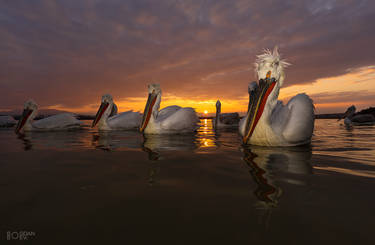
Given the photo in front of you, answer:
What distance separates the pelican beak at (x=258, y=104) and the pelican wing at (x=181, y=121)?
3.65 metres

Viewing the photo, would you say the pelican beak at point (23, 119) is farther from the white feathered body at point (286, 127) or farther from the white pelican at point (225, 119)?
the white feathered body at point (286, 127)

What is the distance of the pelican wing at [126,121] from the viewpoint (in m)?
10.2

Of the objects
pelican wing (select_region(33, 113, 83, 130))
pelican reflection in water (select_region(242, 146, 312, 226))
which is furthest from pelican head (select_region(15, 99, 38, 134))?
pelican reflection in water (select_region(242, 146, 312, 226))

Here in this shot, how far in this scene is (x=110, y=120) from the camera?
10508mm

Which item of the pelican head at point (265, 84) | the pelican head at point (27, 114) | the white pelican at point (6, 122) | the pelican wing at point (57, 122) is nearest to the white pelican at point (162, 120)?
the pelican head at point (265, 84)

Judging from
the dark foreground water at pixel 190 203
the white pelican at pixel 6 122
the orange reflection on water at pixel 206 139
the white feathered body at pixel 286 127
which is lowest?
the dark foreground water at pixel 190 203

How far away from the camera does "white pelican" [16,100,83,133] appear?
386 inches

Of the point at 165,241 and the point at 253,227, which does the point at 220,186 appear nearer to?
the point at 253,227

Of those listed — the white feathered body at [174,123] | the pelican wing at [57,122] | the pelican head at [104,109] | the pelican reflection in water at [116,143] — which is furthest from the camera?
the pelican head at [104,109]

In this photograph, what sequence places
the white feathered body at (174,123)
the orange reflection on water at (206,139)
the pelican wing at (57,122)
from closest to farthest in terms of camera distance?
the orange reflection on water at (206,139) < the white feathered body at (174,123) < the pelican wing at (57,122)

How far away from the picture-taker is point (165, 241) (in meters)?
1.30

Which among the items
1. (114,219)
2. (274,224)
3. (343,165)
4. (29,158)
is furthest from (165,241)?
(29,158)

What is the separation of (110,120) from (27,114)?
13.4 ft

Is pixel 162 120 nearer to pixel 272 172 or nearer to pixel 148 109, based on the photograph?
pixel 148 109
